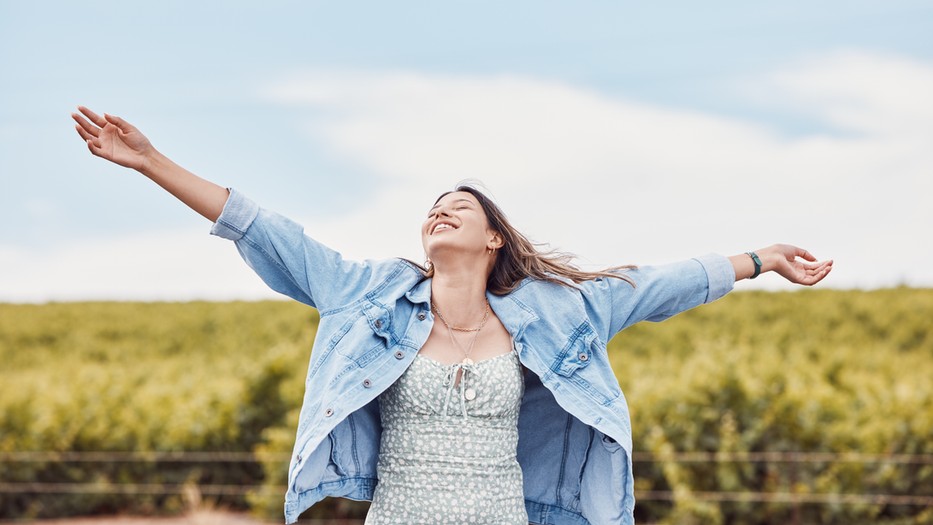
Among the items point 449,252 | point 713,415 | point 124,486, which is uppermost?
point 449,252

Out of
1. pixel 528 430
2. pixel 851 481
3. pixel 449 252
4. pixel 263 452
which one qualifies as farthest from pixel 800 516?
pixel 449 252

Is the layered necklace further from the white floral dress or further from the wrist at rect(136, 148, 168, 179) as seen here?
the wrist at rect(136, 148, 168, 179)

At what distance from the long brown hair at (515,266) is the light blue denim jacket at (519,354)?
3 centimetres

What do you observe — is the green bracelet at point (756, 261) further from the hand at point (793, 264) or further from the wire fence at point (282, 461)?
the wire fence at point (282, 461)

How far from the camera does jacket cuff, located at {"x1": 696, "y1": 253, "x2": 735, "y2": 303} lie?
10.6 ft

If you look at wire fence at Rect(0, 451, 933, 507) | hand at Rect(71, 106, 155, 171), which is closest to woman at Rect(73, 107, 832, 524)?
hand at Rect(71, 106, 155, 171)

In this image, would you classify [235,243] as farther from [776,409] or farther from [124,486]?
[124,486]

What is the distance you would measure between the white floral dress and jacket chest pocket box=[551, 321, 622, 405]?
0.55 feet

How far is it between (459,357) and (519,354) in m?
0.18

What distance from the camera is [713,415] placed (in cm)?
782

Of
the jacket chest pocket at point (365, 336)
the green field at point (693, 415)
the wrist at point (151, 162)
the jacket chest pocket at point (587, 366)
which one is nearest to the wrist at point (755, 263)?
the jacket chest pocket at point (587, 366)

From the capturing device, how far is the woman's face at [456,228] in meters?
3.06

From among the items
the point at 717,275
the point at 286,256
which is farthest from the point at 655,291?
the point at 286,256

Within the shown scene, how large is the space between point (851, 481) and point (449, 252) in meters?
5.74
